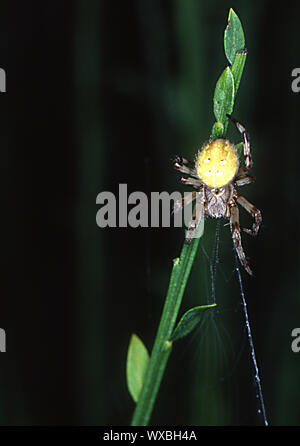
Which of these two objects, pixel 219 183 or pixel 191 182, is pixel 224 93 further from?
pixel 191 182

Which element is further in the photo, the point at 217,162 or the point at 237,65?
the point at 217,162

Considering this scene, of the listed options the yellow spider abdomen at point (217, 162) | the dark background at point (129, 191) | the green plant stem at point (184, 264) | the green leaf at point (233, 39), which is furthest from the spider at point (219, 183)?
the green leaf at point (233, 39)

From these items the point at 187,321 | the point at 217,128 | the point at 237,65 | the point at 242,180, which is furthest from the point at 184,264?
the point at 242,180

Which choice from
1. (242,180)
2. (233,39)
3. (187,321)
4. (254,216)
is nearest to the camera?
(233,39)

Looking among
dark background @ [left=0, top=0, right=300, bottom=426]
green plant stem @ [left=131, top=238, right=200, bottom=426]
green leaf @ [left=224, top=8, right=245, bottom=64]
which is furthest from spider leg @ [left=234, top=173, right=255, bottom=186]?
green leaf @ [left=224, top=8, right=245, bottom=64]

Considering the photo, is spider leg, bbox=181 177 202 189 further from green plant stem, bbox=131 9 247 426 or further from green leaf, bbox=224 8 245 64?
green leaf, bbox=224 8 245 64
